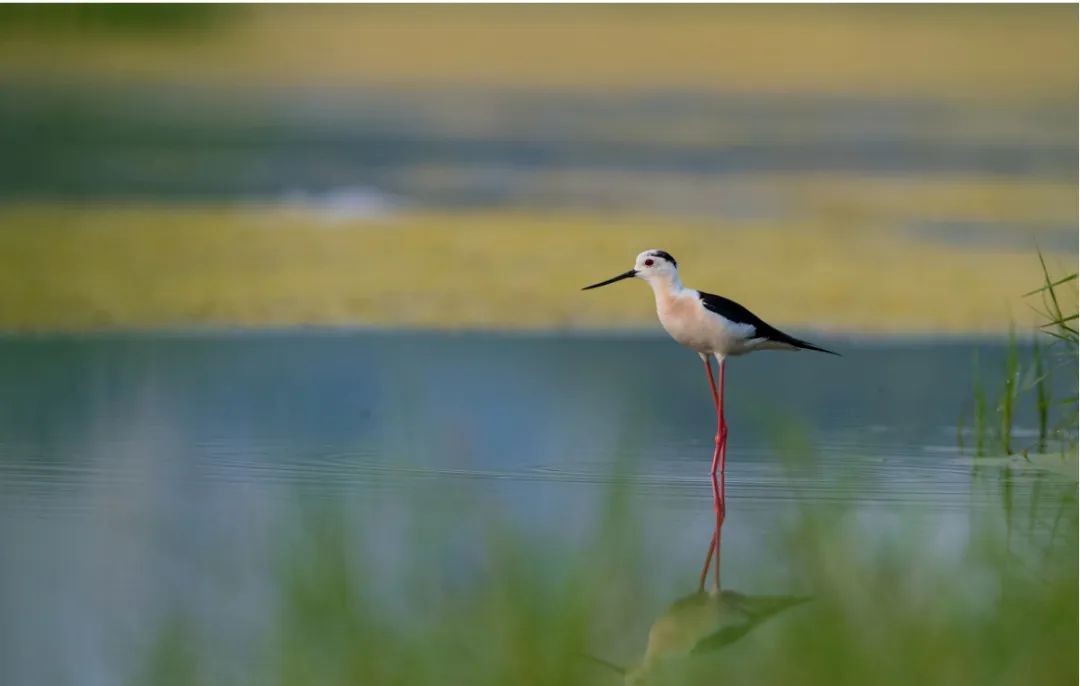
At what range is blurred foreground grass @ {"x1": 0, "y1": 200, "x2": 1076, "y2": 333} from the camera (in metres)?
9.73

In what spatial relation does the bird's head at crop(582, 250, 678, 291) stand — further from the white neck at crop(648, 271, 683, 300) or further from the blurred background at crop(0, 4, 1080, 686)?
the blurred background at crop(0, 4, 1080, 686)

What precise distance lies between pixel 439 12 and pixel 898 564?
16282 mm

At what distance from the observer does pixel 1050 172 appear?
1543 centimetres

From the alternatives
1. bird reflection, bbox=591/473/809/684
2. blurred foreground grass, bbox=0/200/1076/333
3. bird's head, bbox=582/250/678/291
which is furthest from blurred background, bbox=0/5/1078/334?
bird reflection, bbox=591/473/809/684

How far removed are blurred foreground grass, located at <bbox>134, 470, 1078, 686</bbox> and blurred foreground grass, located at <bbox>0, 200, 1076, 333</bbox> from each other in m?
5.87

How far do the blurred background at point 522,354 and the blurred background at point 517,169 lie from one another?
2.0 inches

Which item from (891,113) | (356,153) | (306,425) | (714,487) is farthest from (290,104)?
(714,487)

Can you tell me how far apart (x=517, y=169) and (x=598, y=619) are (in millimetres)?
12343

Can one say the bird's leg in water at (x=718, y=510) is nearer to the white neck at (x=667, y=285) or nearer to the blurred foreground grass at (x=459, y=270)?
the white neck at (x=667, y=285)

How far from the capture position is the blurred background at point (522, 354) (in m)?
3.34

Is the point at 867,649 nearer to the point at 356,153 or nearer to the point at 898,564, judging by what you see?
the point at 898,564

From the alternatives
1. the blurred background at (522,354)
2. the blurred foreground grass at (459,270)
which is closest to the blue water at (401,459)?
the blurred background at (522,354)

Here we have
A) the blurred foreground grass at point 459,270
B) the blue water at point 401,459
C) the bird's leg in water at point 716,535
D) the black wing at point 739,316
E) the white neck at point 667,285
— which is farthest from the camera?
the blurred foreground grass at point 459,270

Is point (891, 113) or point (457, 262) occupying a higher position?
point (891, 113)
